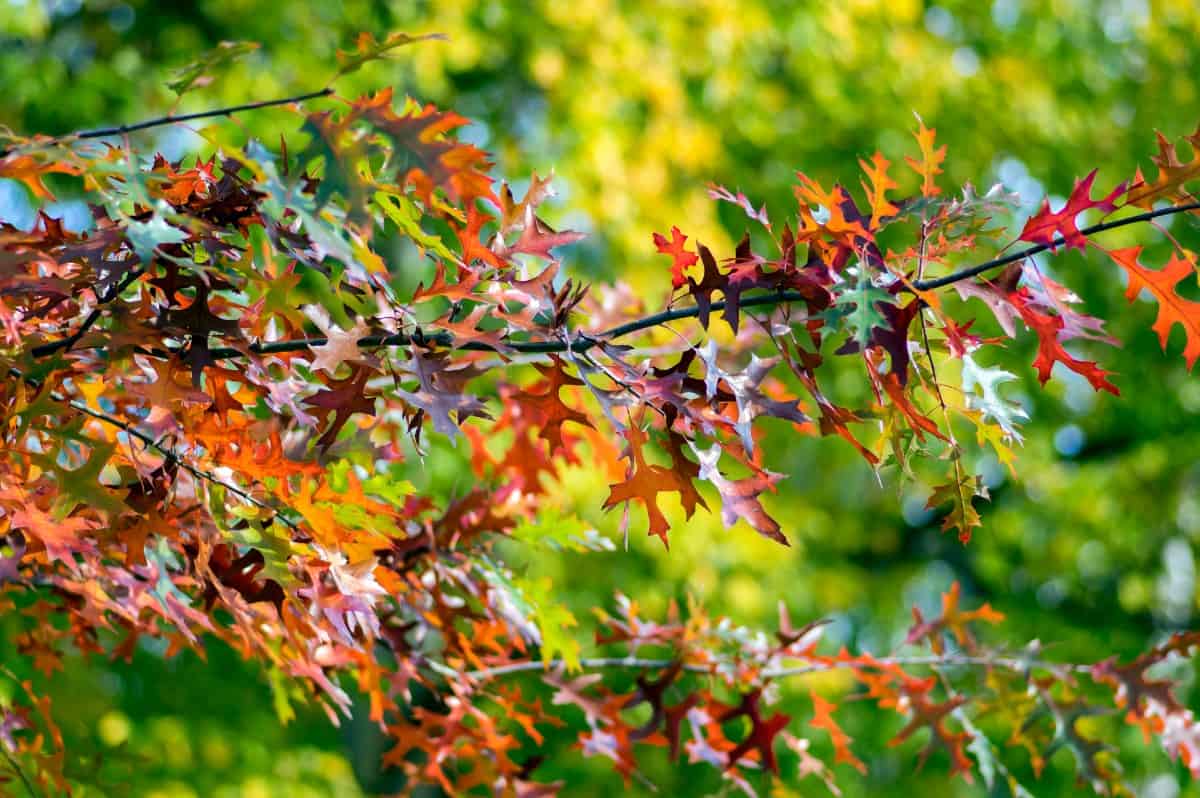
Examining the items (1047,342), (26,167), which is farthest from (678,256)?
(26,167)

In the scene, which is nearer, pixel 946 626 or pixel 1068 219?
pixel 1068 219

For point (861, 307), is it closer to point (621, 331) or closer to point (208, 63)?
point (621, 331)

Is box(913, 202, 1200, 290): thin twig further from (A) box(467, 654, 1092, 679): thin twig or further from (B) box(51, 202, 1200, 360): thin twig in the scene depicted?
(A) box(467, 654, 1092, 679): thin twig

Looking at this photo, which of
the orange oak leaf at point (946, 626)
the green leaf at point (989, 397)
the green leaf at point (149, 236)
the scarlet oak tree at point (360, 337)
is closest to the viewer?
the green leaf at point (149, 236)

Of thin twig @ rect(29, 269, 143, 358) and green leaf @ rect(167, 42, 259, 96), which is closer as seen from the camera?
green leaf @ rect(167, 42, 259, 96)

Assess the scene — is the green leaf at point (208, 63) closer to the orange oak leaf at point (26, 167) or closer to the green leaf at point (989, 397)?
the orange oak leaf at point (26, 167)

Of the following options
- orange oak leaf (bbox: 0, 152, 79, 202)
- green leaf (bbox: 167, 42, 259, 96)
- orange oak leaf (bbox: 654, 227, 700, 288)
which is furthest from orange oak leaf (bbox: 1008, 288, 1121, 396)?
orange oak leaf (bbox: 0, 152, 79, 202)

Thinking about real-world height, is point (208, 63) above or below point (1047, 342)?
above

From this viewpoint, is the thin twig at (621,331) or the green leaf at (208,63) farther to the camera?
the thin twig at (621,331)

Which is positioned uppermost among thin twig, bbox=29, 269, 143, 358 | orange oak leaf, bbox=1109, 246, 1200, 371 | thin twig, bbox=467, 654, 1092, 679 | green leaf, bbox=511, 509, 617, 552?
thin twig, bbox=29, 269, 143, 358

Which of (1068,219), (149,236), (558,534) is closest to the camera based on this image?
(149,236)

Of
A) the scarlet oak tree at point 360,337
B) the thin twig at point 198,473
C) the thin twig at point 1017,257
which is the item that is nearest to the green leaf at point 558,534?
the scarlet oak tree at point 360,337

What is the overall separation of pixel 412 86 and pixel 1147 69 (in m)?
3.97

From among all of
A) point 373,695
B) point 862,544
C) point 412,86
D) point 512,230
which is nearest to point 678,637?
point 373,695
